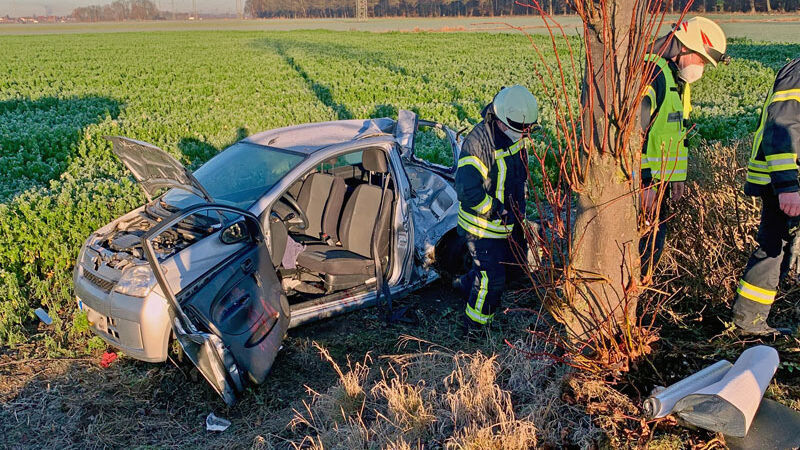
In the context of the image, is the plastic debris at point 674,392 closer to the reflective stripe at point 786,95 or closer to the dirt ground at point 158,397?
the reflective stripe at point 786,95

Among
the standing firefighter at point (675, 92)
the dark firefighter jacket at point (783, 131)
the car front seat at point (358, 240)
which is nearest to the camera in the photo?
the dark firefighter jacket at point (783, 131)

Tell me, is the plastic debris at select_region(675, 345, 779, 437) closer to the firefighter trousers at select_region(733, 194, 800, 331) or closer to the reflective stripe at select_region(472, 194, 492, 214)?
the firefighter trousers at select_region(733, 194, 800, 331)

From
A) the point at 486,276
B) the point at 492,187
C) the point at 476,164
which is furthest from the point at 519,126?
the point at 486,276

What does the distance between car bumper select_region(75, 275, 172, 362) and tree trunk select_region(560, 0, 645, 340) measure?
9.01ft

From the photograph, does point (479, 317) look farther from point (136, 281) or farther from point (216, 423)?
point (136, 281)

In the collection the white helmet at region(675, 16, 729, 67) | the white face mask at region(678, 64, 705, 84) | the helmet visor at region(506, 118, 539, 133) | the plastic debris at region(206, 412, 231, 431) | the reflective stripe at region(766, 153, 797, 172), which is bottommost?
the plastic debris at region(206, 412, 231, 431)

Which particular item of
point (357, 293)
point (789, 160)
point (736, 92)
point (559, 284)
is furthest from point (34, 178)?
point (736, 92)

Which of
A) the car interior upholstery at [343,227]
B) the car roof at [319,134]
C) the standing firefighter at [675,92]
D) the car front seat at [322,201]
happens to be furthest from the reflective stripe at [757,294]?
the car front seat at [322,201]

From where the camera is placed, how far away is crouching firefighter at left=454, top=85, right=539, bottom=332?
4.70 metres

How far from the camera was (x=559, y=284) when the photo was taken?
11.7 ft

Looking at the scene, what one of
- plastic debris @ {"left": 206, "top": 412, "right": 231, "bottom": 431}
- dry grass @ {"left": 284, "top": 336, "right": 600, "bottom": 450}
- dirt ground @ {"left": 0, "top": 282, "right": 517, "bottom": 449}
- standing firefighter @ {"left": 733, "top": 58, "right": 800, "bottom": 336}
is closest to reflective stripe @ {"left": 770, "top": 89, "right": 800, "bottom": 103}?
standing firefighter @ {"left": 733, "top": 58, "right": 800, "bottom": 336}

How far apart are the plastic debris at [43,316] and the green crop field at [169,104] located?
88 millimetres

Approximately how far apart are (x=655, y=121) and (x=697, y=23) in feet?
2.53

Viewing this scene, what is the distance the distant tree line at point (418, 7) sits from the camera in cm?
6312
